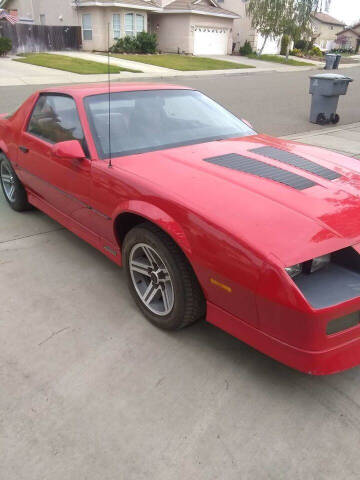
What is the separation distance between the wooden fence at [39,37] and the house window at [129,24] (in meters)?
3.43

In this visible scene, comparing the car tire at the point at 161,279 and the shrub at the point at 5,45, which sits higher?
the shrub at the point at 5,45

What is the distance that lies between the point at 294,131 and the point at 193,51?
27295 mm

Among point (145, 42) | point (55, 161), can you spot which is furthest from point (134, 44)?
point (55, 161)

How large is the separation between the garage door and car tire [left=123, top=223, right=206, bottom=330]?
34.2 metres

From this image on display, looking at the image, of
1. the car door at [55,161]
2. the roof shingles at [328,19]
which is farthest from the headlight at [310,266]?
the roof shingles at [328,19]

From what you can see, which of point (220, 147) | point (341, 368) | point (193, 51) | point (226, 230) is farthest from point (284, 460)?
point (193, 51)

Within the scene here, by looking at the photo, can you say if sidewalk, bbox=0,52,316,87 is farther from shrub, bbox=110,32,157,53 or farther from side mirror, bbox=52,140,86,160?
side mirror, bbox=52,140,86,160

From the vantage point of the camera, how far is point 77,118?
326cm

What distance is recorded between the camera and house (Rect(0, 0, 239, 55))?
96.6 ft

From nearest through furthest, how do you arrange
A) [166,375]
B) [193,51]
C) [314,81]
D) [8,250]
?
[166,375] < [8,250] < [314,81] < [193,51]

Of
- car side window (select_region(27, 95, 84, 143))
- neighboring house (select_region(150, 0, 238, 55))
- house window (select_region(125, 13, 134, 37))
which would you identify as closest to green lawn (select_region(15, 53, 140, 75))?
house window (select_region(125, 13, 134, 37))

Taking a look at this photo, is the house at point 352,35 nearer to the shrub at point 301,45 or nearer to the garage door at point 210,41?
the shrub at point 301,45

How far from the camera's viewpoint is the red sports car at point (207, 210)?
2.00 m

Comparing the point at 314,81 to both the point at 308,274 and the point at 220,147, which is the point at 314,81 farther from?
the point at 308,274
